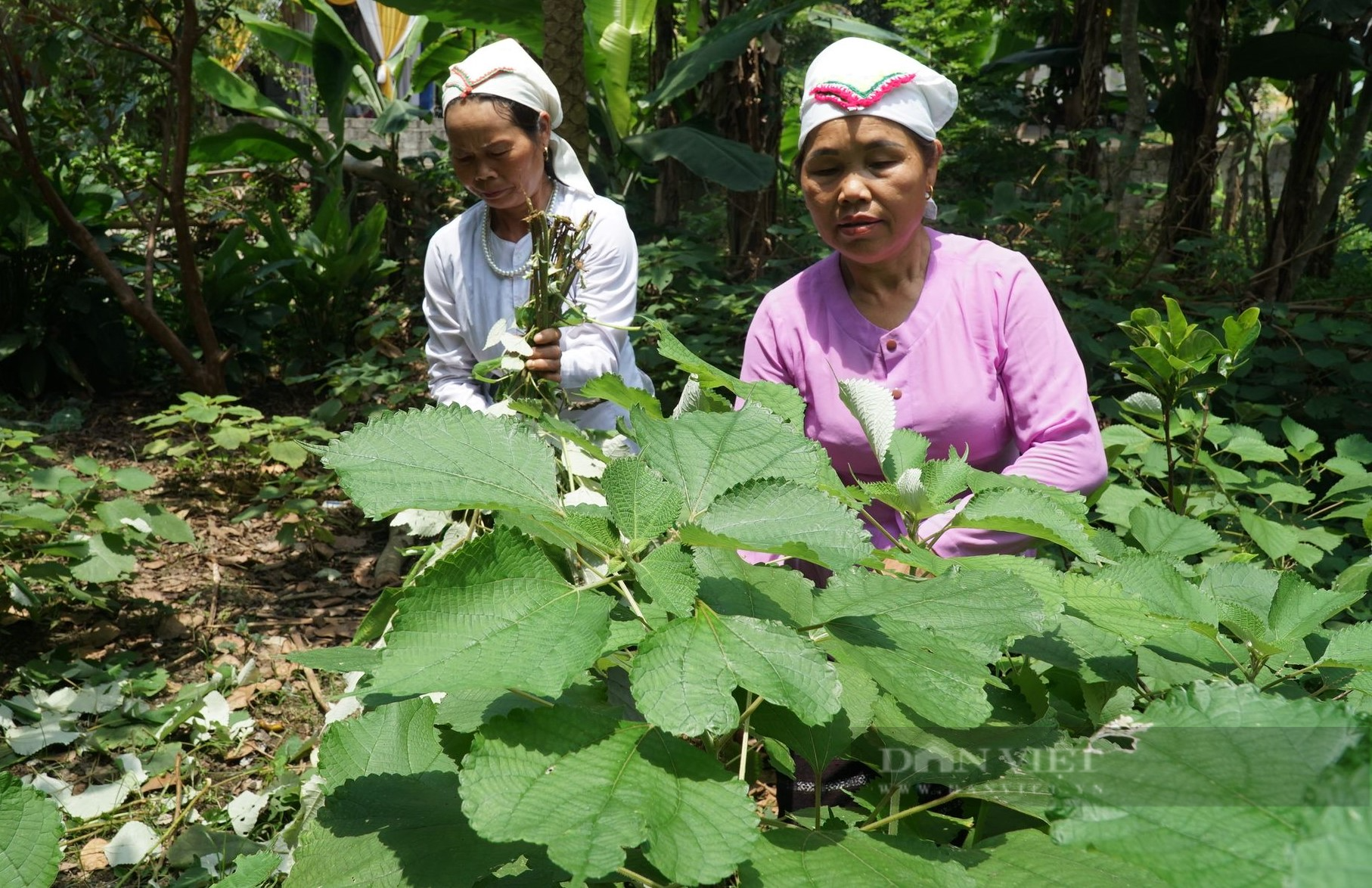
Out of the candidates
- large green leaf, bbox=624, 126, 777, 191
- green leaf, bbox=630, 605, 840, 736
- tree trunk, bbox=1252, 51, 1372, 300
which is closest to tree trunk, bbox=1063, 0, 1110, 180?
tree trunk, bbox=1252, 51, 1372, 300

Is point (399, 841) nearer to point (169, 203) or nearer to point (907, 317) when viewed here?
point (907, 317)

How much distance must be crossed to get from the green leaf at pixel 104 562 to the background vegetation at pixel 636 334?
0.01 m

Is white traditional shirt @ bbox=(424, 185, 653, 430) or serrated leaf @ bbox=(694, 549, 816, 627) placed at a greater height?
serrated leaf @ bbox=(694, 549, 816, 627)

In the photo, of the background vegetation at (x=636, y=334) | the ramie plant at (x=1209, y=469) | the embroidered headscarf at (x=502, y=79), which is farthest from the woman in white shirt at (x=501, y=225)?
the ramie plant at (x=1209, y=469)

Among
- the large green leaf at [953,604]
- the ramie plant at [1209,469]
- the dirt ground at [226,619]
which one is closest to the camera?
the large green leaf at [953,604]

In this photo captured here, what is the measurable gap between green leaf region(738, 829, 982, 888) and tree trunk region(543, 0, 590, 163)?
4.29 meters

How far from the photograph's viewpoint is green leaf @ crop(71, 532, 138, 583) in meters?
3.07

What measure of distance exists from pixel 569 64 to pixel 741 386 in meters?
4.06

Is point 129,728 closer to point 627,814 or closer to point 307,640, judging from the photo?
point 307,640

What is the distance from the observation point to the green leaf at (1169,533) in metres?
1.08

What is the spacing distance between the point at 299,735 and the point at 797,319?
1824 mm

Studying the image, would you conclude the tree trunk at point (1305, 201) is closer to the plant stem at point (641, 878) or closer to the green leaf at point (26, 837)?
the plant stem at point (641, 878)

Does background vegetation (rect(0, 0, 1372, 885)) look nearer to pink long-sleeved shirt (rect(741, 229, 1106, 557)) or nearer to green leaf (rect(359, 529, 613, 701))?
green leaf (rect(359, 529, 613, 701))

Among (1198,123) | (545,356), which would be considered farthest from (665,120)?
(545,356)
